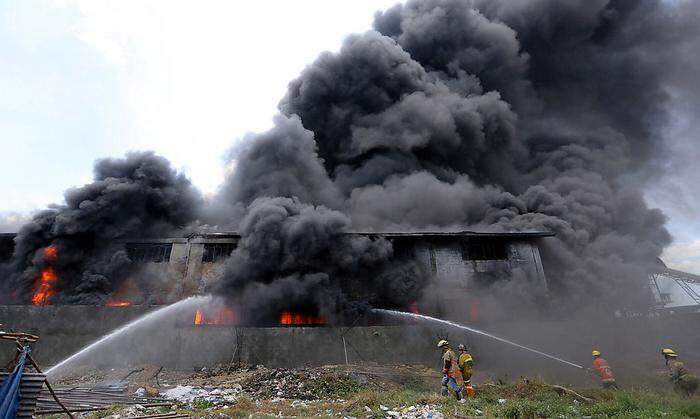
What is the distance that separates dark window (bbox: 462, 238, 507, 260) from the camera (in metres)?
24.0

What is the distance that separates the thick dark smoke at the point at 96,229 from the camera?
2202cm

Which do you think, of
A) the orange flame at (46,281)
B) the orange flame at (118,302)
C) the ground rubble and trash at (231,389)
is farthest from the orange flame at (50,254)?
the ground rubble and trash at (231,389)

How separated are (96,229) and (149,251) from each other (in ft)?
10.9

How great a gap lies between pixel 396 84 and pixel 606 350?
25.6 meters

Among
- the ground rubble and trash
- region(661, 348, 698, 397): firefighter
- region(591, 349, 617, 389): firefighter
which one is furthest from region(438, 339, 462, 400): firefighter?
region(661, 348, 698, 397): firefighter

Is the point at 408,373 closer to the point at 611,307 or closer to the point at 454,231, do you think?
the point at 454,231

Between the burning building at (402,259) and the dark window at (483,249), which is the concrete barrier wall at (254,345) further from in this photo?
the dark window at (483,249)

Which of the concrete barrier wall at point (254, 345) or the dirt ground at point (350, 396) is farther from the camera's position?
the concrete barrier wall at point (254, 345)

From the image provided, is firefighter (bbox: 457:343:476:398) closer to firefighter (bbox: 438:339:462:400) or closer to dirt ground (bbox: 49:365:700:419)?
firefighter (bbox: 438:339:462:400)

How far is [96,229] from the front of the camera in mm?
23547

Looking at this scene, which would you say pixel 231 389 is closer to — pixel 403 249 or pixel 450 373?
pixel 450 373

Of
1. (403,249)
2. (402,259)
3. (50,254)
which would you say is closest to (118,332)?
(50,254)

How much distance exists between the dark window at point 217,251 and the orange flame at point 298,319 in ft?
18.9

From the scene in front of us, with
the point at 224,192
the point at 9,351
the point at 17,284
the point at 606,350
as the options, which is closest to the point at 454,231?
the point at 606,350
